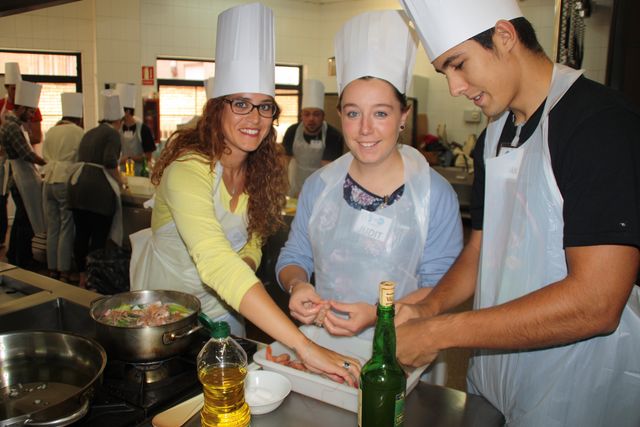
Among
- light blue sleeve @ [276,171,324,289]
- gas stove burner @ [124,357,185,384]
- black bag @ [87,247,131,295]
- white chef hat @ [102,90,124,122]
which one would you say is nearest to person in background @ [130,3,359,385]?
light blue sleeve @ [276,171,324,289]

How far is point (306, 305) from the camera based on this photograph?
57.3 inches

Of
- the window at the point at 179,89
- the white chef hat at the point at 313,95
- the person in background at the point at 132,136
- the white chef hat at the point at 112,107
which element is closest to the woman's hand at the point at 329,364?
the white chef hat at the point at 313,95

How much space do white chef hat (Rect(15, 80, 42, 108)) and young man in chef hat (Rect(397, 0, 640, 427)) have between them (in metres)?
4.60

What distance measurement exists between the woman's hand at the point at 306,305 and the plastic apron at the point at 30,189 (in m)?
4.42

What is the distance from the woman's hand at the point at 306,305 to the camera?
1.43 m

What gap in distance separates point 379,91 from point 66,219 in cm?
419

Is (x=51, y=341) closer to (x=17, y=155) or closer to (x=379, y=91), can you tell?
(x=379, y=91)

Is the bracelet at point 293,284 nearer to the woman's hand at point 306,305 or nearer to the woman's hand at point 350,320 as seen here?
the woman's hand at point 306,305

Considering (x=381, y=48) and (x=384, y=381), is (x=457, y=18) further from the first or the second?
(x=384, y=381)

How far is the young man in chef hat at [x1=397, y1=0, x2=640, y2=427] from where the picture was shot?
100cm

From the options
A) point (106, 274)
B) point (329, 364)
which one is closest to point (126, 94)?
point (106, 274)

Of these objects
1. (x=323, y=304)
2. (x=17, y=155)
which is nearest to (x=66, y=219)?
(x=17, y=155)

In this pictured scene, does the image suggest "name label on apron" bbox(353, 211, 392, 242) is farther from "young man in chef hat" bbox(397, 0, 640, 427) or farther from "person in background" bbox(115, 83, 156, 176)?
"person in background" bbox(115, 83, 156, 176)

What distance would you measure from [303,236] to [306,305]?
37 cm
